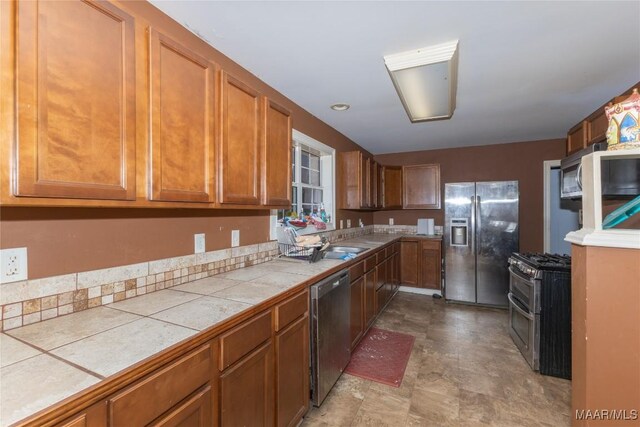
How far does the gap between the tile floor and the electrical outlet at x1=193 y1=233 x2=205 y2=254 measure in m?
1.30

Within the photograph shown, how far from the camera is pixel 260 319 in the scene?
1.36 metres

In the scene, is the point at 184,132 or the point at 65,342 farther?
the point at 184,132

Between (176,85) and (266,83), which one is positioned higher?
(266,83)

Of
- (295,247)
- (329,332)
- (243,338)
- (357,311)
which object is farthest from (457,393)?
(243,338)

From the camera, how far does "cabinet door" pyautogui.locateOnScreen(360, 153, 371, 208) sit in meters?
3.86

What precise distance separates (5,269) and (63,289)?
20 cm

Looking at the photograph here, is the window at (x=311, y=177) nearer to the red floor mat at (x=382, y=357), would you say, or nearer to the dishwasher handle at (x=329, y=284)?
the dishwasher handle at (x=329, y=284)

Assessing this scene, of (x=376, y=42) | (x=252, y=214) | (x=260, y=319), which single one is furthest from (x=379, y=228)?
(x=260, y=319)

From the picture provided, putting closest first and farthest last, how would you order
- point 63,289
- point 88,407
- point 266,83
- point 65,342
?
point 88,407, point 65,342, point 63,289, point 266,83

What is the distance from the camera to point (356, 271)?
263 centimetres

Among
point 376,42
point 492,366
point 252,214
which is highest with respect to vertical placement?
point 376,42

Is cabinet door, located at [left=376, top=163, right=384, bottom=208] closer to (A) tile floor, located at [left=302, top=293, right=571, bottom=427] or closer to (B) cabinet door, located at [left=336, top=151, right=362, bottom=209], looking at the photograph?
(B) cabinet door, located at [left=336, top=151, right=362, bottom=209]

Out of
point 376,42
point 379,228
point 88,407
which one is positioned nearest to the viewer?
point 88,407

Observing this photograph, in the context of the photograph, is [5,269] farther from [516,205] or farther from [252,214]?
[516,205]
